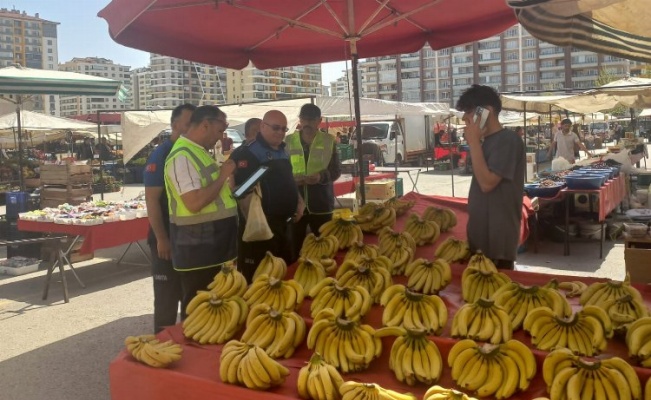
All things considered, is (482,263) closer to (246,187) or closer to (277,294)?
(277,294)

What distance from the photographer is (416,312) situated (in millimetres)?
2840

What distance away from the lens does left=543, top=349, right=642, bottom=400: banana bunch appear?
2049mm

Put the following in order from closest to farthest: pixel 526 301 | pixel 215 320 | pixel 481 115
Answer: pixel 526 301
pixel 215 320
pixel 481 115

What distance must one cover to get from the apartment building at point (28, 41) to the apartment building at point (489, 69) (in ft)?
263

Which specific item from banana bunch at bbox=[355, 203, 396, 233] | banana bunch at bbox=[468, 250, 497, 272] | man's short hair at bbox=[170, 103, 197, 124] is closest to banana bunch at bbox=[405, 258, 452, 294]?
banana bunch at bbox=[468, 250, 497, 272]

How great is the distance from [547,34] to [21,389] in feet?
14.7

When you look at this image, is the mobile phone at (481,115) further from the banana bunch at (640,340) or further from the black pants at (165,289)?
the black pants at (165,289)

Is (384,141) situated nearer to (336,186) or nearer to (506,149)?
(336,186)

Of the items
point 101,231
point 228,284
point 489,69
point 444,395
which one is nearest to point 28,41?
point 489,69

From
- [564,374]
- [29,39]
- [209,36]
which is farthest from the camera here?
[29,39]

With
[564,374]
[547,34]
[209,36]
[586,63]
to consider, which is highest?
[586,63]

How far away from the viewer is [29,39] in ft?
507

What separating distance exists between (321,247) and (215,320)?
1317mm

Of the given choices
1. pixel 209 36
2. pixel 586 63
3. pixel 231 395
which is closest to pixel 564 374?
pixel 231 395
